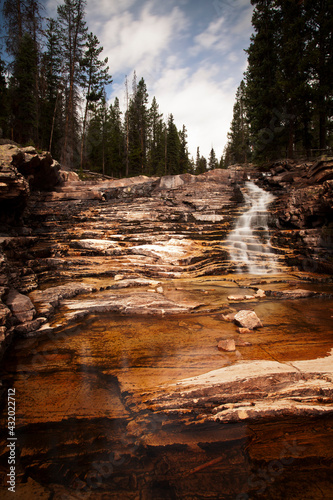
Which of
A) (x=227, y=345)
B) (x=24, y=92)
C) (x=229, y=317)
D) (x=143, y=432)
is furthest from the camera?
(x=24, y=92)

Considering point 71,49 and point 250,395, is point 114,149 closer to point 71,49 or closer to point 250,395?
point 71,49

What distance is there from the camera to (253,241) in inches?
506

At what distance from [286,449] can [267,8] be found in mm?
35717

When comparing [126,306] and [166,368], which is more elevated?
[126,306]

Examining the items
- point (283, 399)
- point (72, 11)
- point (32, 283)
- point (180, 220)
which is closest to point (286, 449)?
point (283, 399)

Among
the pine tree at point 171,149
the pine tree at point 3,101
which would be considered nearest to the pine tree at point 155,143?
the pine tree at point 171,149

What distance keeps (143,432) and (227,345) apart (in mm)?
2271

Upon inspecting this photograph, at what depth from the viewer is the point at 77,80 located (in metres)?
26.2

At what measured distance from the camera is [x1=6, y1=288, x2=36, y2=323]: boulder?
17.7ft

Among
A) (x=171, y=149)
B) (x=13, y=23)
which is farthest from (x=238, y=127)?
(x=13, y=23)

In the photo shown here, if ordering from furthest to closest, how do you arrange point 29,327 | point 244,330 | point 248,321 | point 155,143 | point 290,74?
point 155,143 → point 290,74 → point 248,321 → point 29,327 → point 244,330

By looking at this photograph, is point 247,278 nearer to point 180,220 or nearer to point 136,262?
point 136,262

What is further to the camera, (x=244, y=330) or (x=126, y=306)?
(x=126, y=306)

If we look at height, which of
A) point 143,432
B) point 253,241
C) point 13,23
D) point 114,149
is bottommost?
point 143,432
